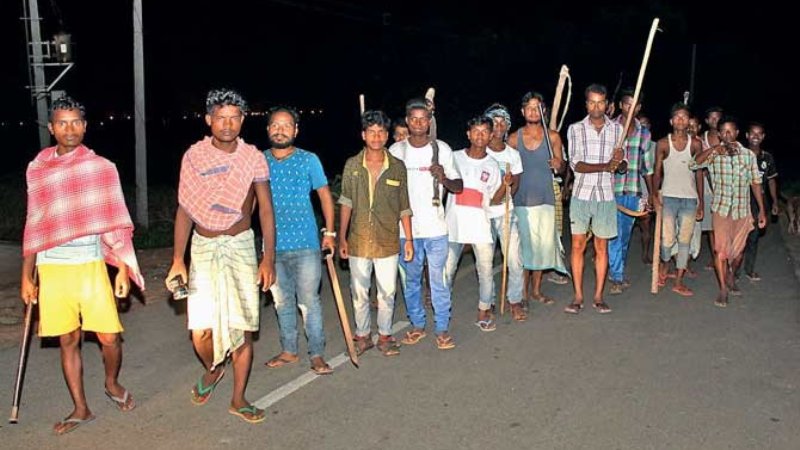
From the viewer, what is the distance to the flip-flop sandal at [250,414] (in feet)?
17.1

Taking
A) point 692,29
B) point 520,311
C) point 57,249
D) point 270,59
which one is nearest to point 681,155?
point 520,311

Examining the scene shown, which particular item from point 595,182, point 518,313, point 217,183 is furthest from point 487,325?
point 217,183

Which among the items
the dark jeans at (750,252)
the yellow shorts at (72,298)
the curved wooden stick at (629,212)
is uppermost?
the curved wooden stick at (629,212)

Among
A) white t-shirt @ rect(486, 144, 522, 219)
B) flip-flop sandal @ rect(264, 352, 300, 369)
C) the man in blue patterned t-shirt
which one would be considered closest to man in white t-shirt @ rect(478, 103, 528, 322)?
white t-shirt @ rect(486, 144, 522, 219)

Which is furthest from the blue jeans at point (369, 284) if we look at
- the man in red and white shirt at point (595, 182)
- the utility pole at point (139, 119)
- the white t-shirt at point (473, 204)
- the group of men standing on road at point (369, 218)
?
the utility pole at point (139, 119)

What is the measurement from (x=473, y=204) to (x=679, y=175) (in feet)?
8.25

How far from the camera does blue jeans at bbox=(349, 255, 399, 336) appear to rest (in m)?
6.36

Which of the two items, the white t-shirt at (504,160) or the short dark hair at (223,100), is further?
the white t-shirt at (504,160)

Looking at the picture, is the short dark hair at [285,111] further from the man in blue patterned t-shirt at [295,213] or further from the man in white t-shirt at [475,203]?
the man in white t-shirt at [475,203]

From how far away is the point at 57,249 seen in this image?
4.96 m

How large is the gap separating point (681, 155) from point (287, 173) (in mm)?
4306

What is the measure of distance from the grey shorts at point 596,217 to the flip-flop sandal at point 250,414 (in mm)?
3622

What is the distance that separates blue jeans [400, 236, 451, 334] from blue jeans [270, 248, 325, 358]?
3.09 feet

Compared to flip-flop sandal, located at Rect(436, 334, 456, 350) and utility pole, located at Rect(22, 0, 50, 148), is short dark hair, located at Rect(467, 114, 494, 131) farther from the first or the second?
utility pole, located at Rect(22, 0, 50, 148)
